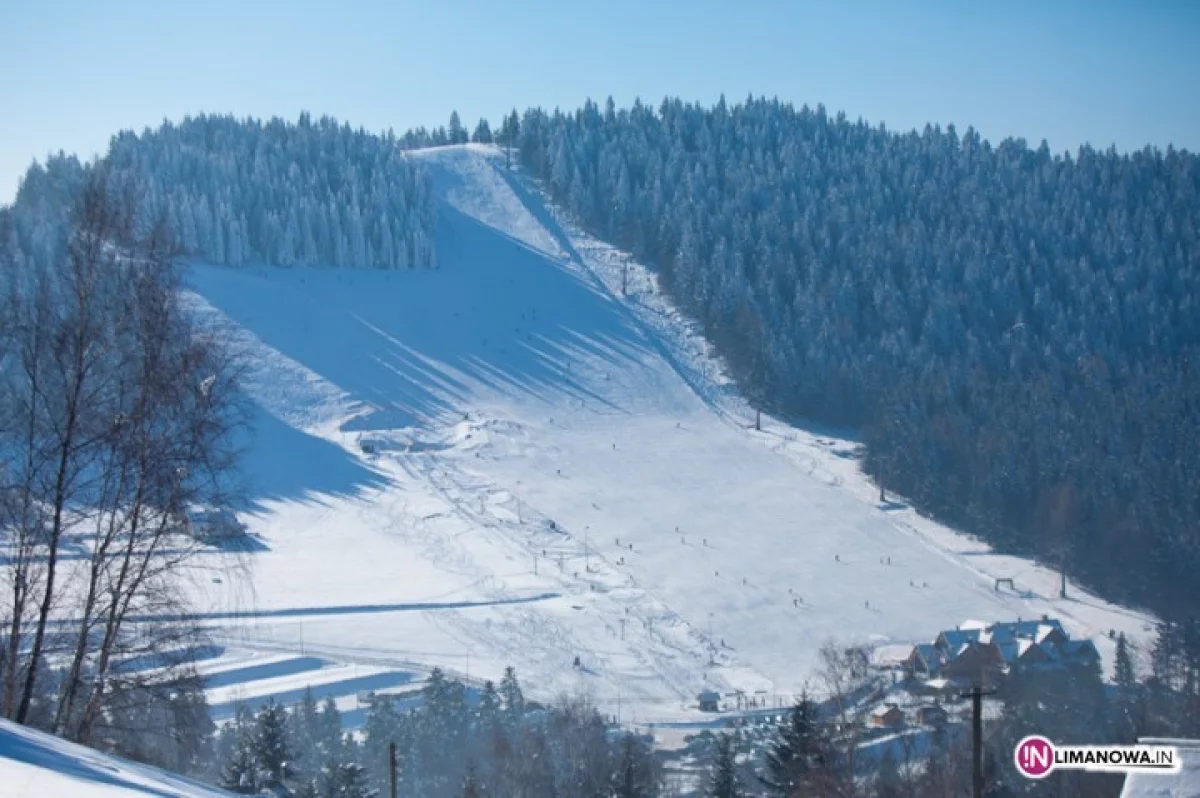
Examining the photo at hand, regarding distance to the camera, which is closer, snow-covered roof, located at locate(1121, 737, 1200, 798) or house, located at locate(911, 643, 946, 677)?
snow-covered roof, located at locate(1121, 737, 1200, 798)

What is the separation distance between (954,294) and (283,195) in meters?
45.9

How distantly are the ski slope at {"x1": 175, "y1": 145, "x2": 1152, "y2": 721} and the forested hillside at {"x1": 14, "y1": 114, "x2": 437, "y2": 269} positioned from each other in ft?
7.28

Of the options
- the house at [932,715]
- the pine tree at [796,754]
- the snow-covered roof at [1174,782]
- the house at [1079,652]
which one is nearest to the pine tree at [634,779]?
the pine tree at [796,754]

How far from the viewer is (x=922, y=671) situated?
24750mm

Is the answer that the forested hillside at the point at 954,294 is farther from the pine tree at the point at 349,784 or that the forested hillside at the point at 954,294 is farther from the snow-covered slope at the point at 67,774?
the snow-covered slope at the point at 67,774

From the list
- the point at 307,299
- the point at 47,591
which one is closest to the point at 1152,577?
the point at 47,591

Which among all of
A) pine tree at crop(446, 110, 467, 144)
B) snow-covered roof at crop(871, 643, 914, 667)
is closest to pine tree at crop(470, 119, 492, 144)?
pine tree at crop(446, 110, 467, 144)

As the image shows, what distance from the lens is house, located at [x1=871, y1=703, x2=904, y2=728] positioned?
19500 mm

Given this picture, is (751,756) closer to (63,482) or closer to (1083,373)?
(63,482)

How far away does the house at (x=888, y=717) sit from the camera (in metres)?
19.5

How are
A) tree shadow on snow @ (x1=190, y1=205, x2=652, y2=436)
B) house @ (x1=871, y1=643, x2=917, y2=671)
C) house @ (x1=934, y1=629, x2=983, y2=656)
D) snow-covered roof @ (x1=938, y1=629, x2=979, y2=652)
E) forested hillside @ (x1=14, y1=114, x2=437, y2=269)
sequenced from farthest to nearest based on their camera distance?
forested hillside @ (x1=14, y1=114, x2=437, y2=269) < tree shadow on snow @ (x1=190, y1=205, x2=652, y2=436) < snow-covered roof @ (x1=938, y1=629, x2=979, y2=652) < house @ (x1=934, y1=629, x2=983, y2=656) < house @ (x1=871, y1=643, x2=917, y2=671)

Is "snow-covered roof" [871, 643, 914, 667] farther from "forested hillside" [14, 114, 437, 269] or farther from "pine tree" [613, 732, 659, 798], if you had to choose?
"forested hillside" [14, 114, 437, 269]

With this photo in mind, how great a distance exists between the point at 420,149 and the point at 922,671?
8371 centimetres

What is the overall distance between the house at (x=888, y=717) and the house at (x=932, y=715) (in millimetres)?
359
